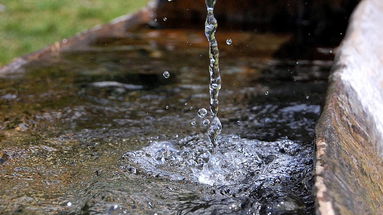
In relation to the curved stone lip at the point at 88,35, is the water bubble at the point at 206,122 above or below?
above

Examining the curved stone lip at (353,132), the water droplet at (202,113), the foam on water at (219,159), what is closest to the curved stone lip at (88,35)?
the water droplet at (202,113)

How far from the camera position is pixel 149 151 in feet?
7.68

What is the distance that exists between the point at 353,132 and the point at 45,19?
16.0 ft

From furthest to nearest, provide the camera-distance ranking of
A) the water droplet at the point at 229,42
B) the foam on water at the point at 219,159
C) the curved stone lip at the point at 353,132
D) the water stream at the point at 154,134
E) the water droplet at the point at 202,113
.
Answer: the water droplet at the point at 229,42, the water droplet at the point at 202,113, the foam on water at the point at 219,159, the water stream at the point at 154,134, the curved stone lip at the point at 353,132

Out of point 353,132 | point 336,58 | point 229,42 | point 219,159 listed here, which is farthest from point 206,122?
point 229,42

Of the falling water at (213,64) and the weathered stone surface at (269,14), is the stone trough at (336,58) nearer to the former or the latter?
the weathered stone surface at (269,14)

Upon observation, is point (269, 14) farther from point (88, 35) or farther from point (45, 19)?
point (45, 19)

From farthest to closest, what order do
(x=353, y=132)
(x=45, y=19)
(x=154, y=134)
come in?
(x=45, y=19), (x=154, y=134), (x=353, y=132)

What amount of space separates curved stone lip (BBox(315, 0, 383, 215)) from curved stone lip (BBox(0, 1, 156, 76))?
2164 mm

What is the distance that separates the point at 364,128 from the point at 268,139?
1.69 feet

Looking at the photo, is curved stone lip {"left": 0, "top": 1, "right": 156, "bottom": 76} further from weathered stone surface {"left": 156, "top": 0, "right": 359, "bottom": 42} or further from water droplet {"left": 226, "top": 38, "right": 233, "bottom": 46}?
water droplet {"left": 226, "top": 38, "right": 233, "bottom": 46}

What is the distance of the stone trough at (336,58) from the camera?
1541 millimetres

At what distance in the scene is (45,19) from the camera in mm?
6207

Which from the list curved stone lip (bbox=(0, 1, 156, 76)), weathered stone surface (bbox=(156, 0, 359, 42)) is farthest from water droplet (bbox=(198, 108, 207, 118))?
weathered stone surface (bbox=(156, 0, 359, 42))
